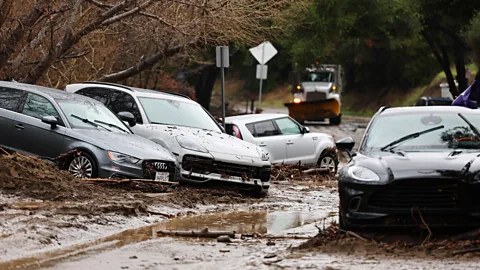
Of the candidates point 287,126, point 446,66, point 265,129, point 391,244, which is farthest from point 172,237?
point 446,66

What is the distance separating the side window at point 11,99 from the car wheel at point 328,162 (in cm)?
845

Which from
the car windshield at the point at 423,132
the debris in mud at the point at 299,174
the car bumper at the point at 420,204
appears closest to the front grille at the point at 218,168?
the debris in mud at the point at 299,174

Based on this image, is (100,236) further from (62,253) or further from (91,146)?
(91,146)

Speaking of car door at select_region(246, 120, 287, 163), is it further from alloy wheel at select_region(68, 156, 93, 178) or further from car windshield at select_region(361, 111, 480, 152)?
car windshield at select_region(361, 111, 480, 152)

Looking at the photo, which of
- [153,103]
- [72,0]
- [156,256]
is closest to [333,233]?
[156,256]

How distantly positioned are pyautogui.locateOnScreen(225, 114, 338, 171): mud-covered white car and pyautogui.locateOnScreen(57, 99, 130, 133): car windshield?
193 inches

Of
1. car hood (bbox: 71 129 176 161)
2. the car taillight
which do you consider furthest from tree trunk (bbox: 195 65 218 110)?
car hood (bbox: 71 129 176 161)

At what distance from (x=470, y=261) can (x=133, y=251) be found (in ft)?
10.5

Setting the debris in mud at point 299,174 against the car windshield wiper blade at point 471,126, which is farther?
the debris in mud at point 299,174

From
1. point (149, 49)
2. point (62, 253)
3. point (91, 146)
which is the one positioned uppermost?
point (149, 49)

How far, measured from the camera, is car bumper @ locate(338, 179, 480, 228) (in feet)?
31.9

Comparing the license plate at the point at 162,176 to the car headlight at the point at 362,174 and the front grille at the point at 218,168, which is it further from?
the car headlight at the point at 362,174

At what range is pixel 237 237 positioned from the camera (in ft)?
37.1

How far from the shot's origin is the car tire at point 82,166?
1473 centimetres
